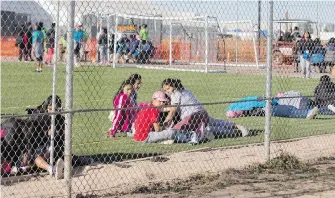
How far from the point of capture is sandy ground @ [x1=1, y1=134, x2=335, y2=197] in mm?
7020

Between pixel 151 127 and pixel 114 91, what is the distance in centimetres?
790

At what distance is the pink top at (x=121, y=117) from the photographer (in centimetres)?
1027

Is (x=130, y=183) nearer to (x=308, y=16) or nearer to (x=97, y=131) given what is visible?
(x=97, y=131)

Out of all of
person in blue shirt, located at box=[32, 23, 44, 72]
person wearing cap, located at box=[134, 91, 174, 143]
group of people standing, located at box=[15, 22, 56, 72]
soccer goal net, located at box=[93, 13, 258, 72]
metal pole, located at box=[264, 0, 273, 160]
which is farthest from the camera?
soccer goal net, located at box=[93, 13, 258, 72]

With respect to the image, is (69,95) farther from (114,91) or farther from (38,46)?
(38,46)

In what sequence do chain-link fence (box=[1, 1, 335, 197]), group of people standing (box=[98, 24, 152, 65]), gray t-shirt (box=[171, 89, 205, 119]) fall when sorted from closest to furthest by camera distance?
chain-link fence (box=[1, 1, 335, 197]) → gray t-shirt (box=[171, 89, 205, 119]) → group of people standing (box=[98, 24, 152, 65])

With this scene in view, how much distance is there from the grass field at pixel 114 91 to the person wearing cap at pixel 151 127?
0.49ft

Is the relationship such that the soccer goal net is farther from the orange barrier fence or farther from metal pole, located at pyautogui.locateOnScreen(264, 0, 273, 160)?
metal pole, located at pyautogui.locateOnScreen(264, 0, 273, 160)

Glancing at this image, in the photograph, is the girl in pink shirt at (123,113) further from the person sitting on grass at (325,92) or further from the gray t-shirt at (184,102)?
the person sitting on grass at (325,92)

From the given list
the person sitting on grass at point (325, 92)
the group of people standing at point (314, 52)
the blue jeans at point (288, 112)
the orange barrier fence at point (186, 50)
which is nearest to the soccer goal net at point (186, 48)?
the orange barrier fence at point (186, 50)

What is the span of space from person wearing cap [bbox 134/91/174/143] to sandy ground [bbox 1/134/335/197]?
2.99 feet

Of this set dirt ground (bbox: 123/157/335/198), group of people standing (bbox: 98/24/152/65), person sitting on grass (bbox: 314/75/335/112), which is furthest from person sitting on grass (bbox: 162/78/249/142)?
group of people standing (bbox: 98/24/152/65)

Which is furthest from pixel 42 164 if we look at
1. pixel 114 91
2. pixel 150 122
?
pixel 114 91

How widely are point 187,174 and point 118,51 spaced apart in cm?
1829
